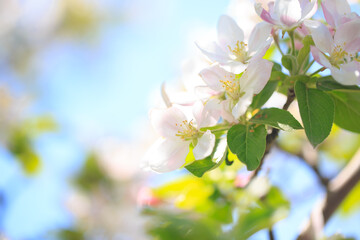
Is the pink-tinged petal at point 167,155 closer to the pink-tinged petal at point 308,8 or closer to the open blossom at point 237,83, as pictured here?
the open blossom at point 237,83

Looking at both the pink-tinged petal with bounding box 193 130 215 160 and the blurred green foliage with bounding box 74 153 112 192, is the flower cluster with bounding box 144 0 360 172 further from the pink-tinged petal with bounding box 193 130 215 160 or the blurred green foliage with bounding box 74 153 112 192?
the blurred green foliage with bounding box 74 153 112 192

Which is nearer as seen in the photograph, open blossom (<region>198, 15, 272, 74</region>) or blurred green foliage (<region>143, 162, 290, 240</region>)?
open blossom (<region>198, 15, 272, 74</region>)

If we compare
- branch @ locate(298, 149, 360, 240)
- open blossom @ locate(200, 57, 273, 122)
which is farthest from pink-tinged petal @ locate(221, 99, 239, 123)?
branch @ locate(298, 149, 360, 240)

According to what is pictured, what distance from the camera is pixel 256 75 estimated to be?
21.7 inches

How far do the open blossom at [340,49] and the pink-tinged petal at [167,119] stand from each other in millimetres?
195

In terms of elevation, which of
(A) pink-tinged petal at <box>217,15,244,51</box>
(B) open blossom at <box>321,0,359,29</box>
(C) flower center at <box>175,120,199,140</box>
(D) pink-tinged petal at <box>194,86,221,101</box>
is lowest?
(C) flower center at <box>175,120,199,140</box>

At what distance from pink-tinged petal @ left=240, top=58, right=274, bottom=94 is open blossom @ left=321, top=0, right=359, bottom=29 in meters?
0.10

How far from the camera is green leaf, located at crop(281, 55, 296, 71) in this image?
583 millimetres

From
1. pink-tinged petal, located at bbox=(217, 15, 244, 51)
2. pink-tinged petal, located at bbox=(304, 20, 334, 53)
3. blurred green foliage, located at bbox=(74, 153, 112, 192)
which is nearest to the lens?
pink-tinged petal, located at bbox=(304, 20, 334, 53)

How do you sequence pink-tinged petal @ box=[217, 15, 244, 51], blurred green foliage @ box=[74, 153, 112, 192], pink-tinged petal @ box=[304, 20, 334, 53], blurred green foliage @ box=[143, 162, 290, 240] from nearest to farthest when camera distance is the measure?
1. pink-tinged petal @ box=[304, 20, 334, 53]
2. pink-tinged petal @ box=[217, 15, 244, 51]
3. blurred green foliage @ box=[143, 162, 290, 240]
4. blurred green foliage @ box=[74, 153, 112, 192]

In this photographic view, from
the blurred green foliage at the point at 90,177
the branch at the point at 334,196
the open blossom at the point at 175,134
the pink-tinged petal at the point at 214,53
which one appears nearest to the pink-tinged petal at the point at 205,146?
the open blossom at the point at 175,134

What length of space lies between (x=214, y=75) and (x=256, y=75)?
0.18 ft

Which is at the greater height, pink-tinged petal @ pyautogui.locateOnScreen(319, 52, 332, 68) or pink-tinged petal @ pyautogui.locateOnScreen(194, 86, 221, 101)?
pink-tinged petal @ pyautogui.locateOnScreen(194, 86, 221, 101)

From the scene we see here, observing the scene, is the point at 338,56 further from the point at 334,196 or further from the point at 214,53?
the point at 334,196
